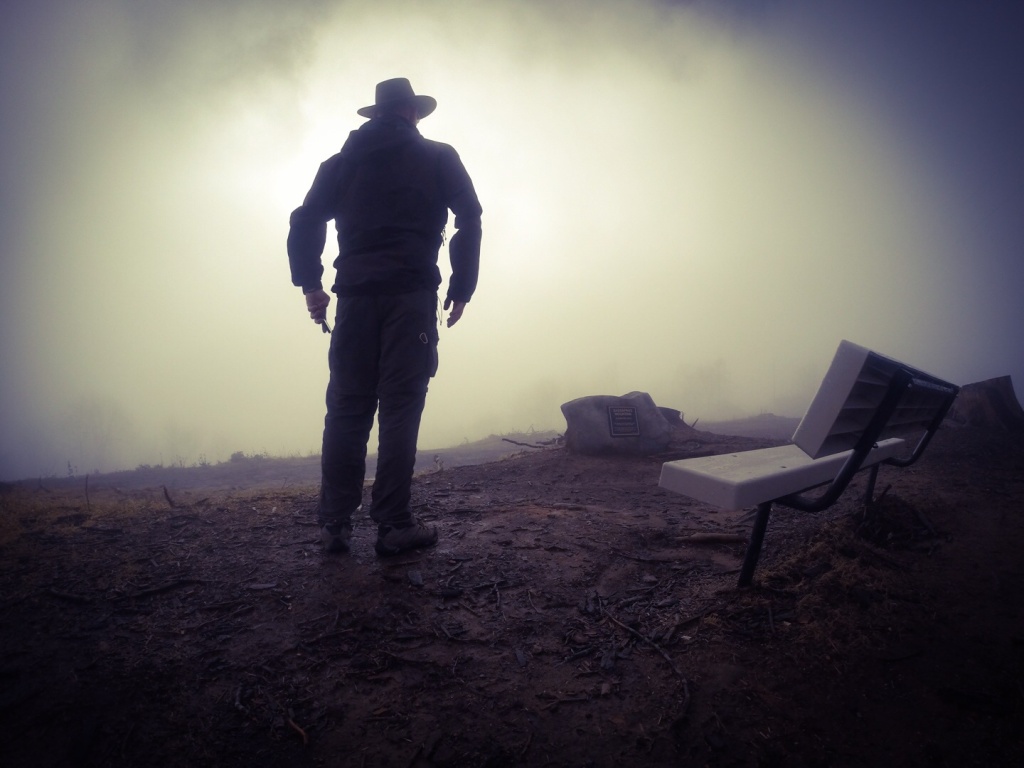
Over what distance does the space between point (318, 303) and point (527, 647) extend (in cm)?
255

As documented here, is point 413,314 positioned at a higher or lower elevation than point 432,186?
lower

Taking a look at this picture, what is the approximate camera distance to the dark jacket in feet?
9.90

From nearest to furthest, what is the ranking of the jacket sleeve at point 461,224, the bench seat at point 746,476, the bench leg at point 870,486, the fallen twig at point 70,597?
the bench seat at point 746,476 → the fallen twig at point 70,597 → the bench leg at point 870,486 → the jacket sleeve at point 461,224

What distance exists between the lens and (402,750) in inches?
59.8

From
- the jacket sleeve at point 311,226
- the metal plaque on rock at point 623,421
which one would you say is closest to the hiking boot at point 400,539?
the jacket sleeve at point 311,226

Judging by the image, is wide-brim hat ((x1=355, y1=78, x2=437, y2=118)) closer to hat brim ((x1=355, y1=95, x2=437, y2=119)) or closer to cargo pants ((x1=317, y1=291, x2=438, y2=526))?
hat brim ((x1=355, y1=95, x2=437, y2=119))

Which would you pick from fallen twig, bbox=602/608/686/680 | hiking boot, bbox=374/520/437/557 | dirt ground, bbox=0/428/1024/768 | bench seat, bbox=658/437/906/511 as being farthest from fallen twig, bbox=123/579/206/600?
bench seat, bbox=658/437/906/511

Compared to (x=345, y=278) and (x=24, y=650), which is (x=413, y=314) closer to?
(x=345, y=278)

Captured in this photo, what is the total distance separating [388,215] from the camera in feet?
9.96

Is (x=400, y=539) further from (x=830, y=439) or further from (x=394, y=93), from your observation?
(x=394, y=93)

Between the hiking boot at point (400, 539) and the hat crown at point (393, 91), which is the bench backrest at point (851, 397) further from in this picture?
the hat crown at point (393, 91)

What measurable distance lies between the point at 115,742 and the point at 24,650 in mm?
828

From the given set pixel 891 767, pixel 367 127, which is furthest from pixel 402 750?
pixel 367 127

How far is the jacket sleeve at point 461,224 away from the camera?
3.19 meters
